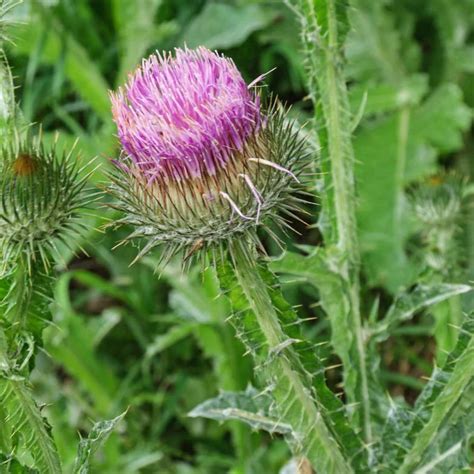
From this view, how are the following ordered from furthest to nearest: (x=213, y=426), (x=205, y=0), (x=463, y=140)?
(x=205, y=0) → (x=463, y=140) → (x=213, y=426)

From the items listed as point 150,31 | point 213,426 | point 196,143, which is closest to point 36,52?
point 150,31

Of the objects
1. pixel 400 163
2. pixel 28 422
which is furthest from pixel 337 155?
pixel 400 163

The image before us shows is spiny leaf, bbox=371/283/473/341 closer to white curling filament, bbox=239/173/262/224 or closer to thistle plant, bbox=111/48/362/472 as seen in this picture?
thistle plant, bbox=111/48/362/472

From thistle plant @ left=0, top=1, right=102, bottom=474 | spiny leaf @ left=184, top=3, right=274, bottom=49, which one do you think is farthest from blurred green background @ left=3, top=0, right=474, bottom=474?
thistle plant @ left=0, top=1, right=102, bottom=474

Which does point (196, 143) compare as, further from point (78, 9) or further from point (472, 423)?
point (78, 9)

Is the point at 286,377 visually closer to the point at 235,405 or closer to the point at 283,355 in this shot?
the point at 283,355

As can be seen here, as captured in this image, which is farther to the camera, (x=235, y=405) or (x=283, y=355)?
(x=235, y=405)

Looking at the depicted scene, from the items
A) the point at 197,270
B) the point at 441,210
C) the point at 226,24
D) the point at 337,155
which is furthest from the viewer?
the point at 226,24
